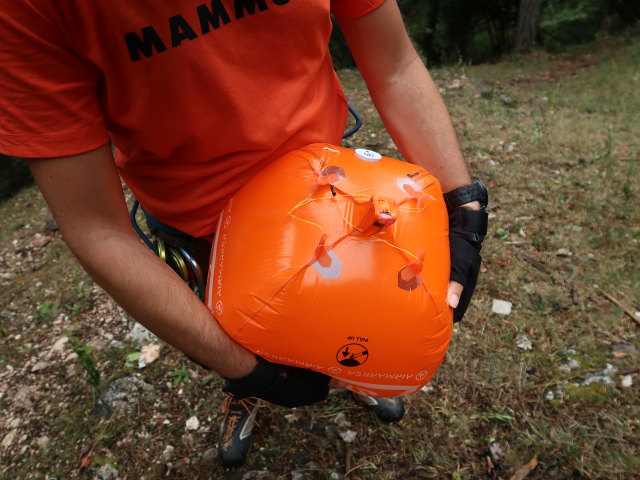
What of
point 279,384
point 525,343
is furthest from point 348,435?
point 525,343

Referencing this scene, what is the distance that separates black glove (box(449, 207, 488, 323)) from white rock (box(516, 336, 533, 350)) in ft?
4.30

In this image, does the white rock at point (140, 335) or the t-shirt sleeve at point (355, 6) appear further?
the white rock at point (140, 335)

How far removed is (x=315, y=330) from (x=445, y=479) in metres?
1.30

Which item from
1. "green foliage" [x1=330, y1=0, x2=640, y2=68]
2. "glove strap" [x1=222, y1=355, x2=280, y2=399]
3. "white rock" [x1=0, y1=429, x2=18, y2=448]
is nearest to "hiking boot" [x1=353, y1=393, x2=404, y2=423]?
"glove strap" [x1=222, y1=355, x2=280, y2=399]

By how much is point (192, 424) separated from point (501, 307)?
196cm

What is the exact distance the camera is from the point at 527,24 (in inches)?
400

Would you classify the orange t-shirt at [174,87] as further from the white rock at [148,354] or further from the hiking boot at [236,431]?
the white rock at [148,354]

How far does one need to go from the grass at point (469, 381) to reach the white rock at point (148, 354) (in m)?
0.04

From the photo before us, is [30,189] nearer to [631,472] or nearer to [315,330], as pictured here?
[315,330]

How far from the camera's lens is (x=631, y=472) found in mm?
1858

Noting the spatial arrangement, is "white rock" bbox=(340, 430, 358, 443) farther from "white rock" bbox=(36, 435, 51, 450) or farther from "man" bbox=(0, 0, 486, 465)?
"white rock" bbox=(36, 435, 51, 450)

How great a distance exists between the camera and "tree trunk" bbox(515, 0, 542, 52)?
10.1m

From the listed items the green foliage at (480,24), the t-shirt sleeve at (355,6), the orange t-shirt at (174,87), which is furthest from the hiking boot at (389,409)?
the green foliage at (480,24)

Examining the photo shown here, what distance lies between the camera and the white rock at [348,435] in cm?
214
